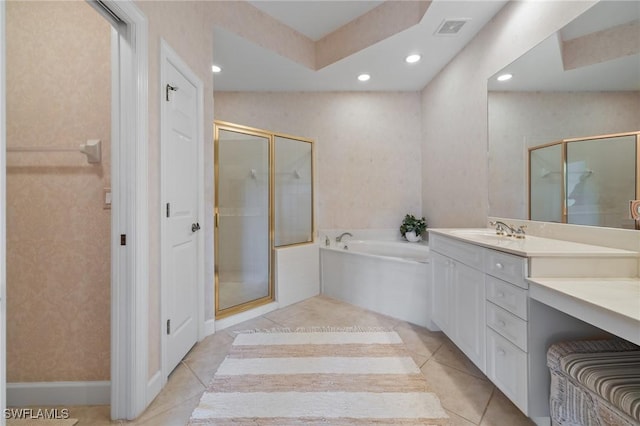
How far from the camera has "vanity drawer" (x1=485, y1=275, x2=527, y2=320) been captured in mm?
1282

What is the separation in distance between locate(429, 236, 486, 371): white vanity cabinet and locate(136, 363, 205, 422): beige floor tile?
1.60m

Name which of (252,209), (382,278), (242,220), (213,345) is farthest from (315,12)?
(213,345)

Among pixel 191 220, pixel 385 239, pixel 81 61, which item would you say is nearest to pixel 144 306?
pixel 191 220

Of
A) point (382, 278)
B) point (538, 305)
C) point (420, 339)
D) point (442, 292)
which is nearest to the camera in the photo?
point (538, 305)

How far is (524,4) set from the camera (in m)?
1.89

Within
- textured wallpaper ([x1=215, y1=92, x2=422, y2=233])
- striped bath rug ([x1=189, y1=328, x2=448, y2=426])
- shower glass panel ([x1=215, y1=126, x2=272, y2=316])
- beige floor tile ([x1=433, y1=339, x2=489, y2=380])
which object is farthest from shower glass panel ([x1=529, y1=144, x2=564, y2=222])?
shower glass panel ([x1=215, y1=126, x2=272, y2=316])

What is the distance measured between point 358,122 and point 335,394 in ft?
10.2

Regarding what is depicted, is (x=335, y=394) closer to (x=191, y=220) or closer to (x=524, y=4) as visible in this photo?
(x=191, y=220)

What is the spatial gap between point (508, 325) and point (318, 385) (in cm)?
106

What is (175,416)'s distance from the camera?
4.69 feet

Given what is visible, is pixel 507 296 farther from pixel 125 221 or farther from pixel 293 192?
pixel 293 192

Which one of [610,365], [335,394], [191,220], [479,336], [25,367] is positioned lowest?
[335,394]

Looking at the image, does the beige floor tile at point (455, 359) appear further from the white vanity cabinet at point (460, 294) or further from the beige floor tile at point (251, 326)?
the beige floor tile at point (251, 326)

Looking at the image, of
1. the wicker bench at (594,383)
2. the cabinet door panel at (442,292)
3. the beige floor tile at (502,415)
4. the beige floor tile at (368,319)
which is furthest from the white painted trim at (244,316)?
the wicker bench at (594,383)
